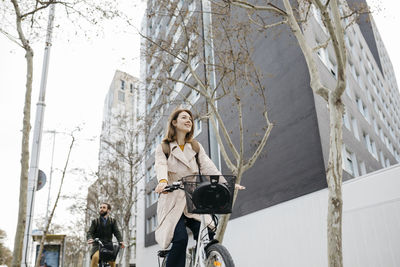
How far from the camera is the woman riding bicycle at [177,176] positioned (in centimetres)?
368

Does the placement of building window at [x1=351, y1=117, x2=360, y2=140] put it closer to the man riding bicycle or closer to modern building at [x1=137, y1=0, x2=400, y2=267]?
modern building at [x1=137, y1=0, x2=400, y2=267]

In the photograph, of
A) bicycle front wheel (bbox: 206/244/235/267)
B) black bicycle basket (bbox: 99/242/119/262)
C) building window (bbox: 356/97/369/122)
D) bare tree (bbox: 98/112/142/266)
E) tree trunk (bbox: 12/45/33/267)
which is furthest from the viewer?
building window (bbox: 356/97/369/122)

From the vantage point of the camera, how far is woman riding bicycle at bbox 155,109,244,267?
3676 millimetres

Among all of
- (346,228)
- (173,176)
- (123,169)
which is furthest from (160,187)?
(123,169)

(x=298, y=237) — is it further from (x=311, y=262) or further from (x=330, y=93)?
(x=330, y=93)

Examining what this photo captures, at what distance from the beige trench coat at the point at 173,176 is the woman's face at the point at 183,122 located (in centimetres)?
18

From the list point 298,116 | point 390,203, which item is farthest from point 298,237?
point 298,116

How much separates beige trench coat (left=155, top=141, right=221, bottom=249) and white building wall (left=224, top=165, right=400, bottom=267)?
9.46m

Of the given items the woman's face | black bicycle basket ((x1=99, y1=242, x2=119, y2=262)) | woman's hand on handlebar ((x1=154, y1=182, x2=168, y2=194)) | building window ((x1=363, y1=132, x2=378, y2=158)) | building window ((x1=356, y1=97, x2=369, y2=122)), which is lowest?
black bicycle basket ((x1=99, y1=242, x2=119, y2=262))

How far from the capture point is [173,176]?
403 cm

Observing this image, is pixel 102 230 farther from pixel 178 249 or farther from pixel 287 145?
pixel 287 145

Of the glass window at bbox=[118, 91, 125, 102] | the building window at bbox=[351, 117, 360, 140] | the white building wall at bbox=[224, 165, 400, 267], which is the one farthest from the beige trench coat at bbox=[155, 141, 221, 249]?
the glass window at bbox=[118, 91, 125, 102]

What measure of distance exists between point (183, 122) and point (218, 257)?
1578 mm

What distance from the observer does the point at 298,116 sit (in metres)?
14.7
